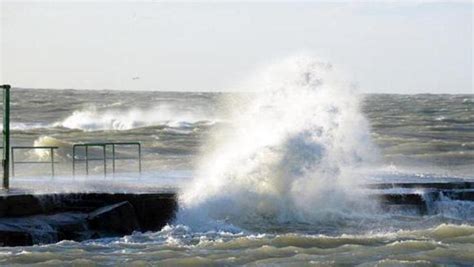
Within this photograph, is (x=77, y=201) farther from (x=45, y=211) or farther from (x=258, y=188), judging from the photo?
(x=258, y=188)

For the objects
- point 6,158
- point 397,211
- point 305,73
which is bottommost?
point 397,211

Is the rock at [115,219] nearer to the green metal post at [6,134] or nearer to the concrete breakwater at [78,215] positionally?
the concrete breakwater at [78,215]

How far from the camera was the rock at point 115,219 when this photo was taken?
17.6 metres

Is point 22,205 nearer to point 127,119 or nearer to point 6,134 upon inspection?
point 6,134

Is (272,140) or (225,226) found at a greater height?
(272,140)

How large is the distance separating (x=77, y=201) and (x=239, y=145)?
205 inches

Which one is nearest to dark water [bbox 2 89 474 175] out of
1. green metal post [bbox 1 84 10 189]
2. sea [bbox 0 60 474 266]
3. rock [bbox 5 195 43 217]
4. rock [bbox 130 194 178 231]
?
sea [bbox 0 60 474 266]

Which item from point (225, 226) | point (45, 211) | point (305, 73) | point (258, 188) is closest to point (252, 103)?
point (305, 73)

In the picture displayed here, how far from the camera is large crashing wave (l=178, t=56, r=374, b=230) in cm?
1975

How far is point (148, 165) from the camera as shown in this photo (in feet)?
101

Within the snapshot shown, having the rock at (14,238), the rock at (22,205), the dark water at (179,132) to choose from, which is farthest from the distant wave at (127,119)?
the rock at (14,238)

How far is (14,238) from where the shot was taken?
53.9 ft

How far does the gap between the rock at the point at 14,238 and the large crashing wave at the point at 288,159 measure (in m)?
3.21

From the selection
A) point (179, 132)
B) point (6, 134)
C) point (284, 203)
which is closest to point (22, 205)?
point (6, 134)
